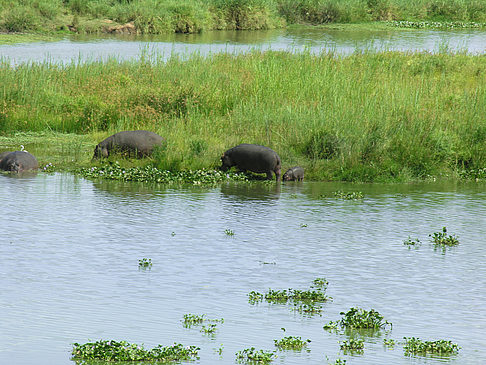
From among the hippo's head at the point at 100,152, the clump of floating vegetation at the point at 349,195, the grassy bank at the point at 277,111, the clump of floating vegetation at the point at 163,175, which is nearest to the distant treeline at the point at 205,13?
the grassy bank at the point at 277,111

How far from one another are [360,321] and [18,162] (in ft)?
34.3

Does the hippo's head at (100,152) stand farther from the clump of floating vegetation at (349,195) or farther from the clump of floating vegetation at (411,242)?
the clump of floating vegetation at (411,242)

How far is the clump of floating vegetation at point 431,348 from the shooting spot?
7250 mm

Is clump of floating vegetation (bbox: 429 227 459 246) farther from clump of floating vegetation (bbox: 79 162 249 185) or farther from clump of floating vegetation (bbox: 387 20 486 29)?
clump of floating vegetation (bbox: 387 20 486 29)

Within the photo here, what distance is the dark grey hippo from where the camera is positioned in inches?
634

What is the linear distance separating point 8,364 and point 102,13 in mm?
50603

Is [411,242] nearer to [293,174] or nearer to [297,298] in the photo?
[297,298]

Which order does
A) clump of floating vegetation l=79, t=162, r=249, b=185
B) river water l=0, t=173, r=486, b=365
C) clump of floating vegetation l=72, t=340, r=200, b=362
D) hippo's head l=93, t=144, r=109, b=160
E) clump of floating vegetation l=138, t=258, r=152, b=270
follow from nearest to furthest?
clump of floating vegetation l=72, t=340, r=200, b=362 → river water l=0, t=173, r=486, b=365 → clump of floating vegetation l=138, t=258, r=152, b=270 → clump of floating vegetation l=79, t=162, r=249, b=185 → hippo's head l=93, t=144, r=109, b=160

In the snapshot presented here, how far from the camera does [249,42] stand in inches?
1807

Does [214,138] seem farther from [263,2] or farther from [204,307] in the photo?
[263,2]

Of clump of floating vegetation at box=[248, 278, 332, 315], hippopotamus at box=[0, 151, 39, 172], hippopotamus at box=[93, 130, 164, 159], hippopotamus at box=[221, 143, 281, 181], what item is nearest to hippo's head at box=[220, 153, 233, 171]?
hippopotamus at box=[221, 143, 281, 181]

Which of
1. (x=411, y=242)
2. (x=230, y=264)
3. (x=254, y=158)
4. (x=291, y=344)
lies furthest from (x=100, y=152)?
(x=291, y=344)

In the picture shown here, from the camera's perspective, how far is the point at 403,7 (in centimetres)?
6662

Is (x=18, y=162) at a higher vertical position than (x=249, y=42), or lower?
lower
